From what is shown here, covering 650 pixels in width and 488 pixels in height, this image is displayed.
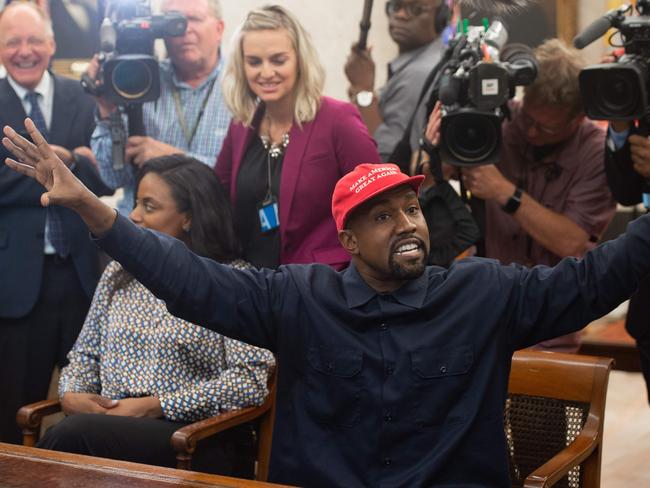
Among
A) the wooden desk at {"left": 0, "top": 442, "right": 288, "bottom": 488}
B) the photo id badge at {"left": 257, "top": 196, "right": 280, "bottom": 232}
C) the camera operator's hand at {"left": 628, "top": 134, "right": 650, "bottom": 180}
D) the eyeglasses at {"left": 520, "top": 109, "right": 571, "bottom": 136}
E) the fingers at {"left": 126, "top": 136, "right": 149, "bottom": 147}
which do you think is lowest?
the wooden desk at {"left": 0, "top": 442, "right": 288, "bottom": 488}

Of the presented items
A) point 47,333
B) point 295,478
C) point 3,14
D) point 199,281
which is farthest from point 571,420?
point 3,14

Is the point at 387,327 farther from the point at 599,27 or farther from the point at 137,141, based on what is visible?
the point at 137,141

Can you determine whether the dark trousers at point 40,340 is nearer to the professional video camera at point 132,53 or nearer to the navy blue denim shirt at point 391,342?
the professional video camera at point 132,53

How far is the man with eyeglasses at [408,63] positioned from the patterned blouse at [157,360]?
78cm

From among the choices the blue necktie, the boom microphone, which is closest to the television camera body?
the blue necktie

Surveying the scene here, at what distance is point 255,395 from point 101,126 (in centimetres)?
117

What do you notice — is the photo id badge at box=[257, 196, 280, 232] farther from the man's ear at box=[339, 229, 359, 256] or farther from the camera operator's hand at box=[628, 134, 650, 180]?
the camera operator's hand at box=[628, 134, 650, 180]

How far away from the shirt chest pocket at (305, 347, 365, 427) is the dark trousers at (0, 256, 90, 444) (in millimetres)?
1457

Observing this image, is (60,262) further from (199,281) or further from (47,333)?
(199,281)

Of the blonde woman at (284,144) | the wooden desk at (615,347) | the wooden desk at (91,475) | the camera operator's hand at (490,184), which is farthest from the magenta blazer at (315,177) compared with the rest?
the wooden desk at (615,347)

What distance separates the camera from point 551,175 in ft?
10.5

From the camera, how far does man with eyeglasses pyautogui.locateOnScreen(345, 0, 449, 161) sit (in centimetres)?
350

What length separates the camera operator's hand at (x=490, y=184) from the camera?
3.16 m

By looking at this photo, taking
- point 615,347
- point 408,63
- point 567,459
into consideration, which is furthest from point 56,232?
point 615,347
